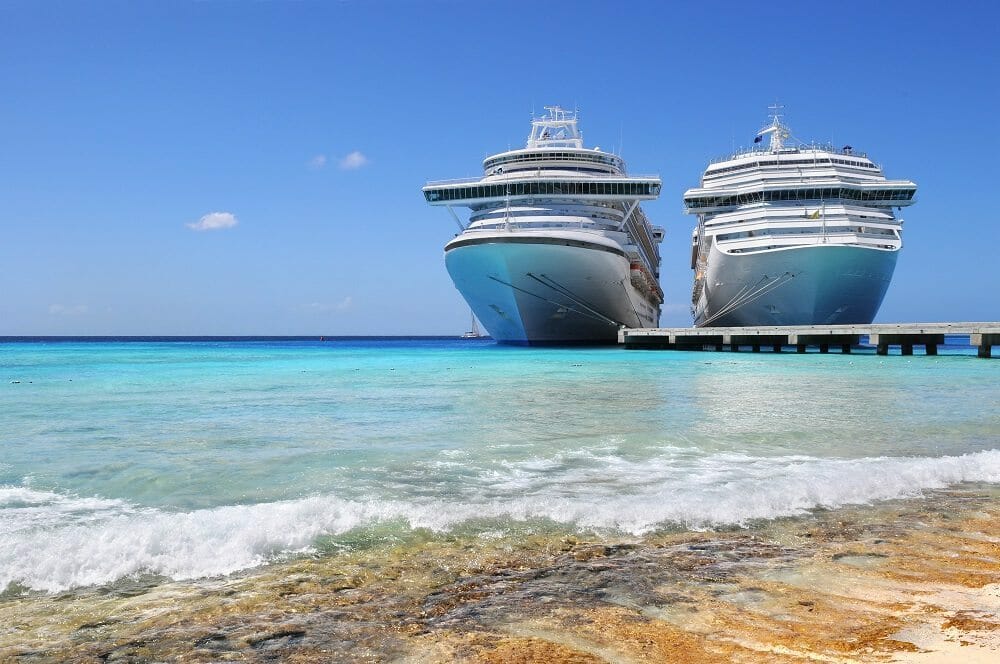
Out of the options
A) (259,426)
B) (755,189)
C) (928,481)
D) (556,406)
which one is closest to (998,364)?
(755,189)

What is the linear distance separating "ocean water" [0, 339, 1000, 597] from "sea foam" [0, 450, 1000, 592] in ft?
0.07

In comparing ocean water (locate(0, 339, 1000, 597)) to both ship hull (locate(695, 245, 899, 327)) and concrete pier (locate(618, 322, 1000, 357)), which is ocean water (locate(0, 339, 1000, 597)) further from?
ship hull (locate(695, 245, 899, 327))

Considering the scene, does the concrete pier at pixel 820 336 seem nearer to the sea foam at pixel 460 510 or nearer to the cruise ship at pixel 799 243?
the cruise ship at pixel 799 243

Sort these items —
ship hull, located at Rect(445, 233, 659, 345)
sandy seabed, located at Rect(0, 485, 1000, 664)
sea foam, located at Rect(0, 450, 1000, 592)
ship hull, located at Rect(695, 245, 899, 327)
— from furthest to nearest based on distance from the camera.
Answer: ship hull, located at Rect(695, 245, 899, 327), ship hull, located at Rect(445, 233, 659, 345), sea foam, located at Rect(0, 450, 1000, 592), sandy seabed, located at Rect(0, 485, 1000, 664)

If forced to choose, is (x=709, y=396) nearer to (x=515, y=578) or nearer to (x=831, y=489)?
(x=831, y=489)

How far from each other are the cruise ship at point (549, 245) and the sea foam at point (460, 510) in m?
29.9

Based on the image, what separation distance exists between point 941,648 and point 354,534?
12.1 feet

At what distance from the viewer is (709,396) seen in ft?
54.0

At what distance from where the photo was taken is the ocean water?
5121 millimetres

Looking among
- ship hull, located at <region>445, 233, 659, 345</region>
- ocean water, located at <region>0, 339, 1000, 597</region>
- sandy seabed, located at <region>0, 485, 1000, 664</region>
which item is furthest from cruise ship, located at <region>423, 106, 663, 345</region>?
sandy seabed, located at <region>0, 485, 1000, 664</region>

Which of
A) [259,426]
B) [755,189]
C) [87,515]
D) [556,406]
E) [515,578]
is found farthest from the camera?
[755,189]

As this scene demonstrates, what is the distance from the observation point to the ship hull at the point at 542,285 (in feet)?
123

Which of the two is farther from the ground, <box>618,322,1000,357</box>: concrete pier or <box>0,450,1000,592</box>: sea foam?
<box>618,322,1000,357</box>: concrete pier

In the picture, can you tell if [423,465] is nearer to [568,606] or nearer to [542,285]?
[568,606]
